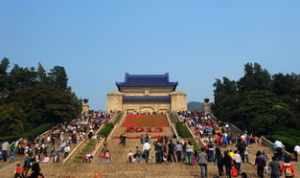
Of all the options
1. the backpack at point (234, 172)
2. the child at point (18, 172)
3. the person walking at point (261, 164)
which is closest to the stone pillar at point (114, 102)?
the child at point (18, 172)

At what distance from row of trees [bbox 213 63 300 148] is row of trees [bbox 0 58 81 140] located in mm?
15103

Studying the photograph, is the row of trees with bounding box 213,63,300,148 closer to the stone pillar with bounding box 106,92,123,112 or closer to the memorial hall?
the memorial hall

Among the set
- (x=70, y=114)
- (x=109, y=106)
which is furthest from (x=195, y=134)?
(x=109, y=106)

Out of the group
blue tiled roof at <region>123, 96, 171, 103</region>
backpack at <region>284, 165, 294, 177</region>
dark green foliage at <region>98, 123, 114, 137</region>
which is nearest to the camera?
backpack at <region>284, 165, 294, 177</region>

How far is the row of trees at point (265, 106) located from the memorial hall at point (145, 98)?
936 cm

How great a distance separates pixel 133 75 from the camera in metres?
87.8

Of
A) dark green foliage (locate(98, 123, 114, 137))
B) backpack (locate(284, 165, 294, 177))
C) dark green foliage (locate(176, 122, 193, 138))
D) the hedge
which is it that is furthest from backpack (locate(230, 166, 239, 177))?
the hedge

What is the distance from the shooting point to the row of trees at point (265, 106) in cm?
4281

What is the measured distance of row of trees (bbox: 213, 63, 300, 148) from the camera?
42812 mm

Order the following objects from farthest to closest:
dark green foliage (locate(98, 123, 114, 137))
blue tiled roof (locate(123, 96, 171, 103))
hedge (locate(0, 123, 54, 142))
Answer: blue tiled roof (locate(123, 96, 171, 103)), dark green foliage (locate(98, 123, 114, 137)), hedge (locate(0, 123, 54, 142))

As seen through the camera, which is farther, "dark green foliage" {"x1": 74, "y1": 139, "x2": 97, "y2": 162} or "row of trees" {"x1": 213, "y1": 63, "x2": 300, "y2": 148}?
"row of trees" {"x1": 213, "y1": 63, "x2": 300, "y2": 148}

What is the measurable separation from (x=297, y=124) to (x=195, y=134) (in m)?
10.6

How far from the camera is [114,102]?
77188 mm

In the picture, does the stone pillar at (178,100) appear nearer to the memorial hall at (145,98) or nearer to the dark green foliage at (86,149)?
the memorial hall at (145,98)
